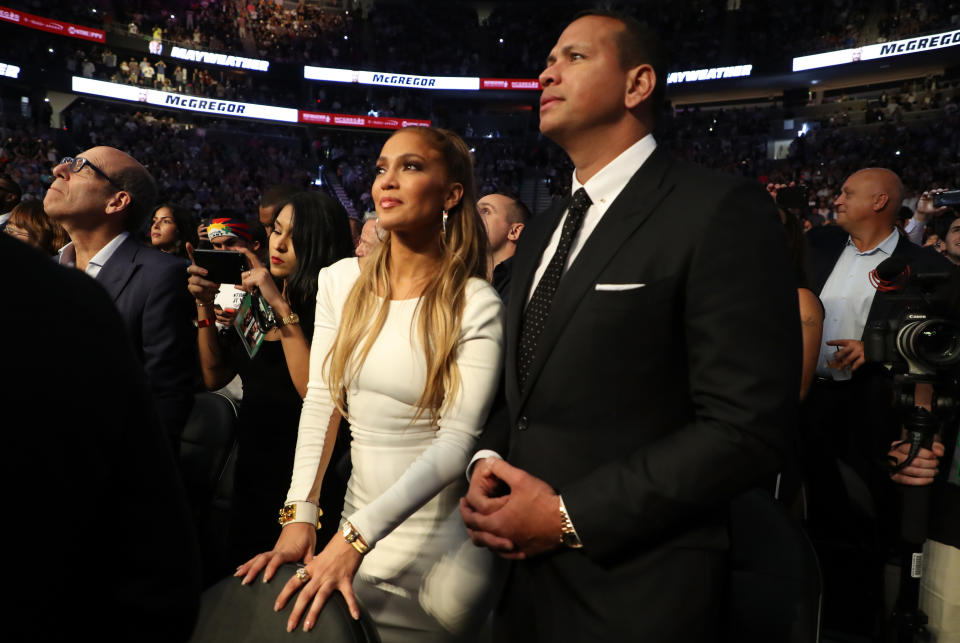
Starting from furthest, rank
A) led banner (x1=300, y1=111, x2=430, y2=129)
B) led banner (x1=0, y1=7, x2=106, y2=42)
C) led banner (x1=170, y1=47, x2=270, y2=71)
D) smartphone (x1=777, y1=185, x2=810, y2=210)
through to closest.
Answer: led banner (x1=300, y1=111, x2=430, y2=129)
led banner (x1=170, y1=47, x2=270, y2=71)
led banner (x1=0, y1=7, x2=106, y2=42)
smartphone (x1=777, y1=185, x2=810, y2=210)

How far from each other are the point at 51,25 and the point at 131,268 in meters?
26.8

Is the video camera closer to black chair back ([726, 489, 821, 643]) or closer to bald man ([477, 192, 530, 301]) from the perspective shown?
black chair back ([726, 489, 821, 643])

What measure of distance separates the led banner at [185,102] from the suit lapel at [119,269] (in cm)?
2603

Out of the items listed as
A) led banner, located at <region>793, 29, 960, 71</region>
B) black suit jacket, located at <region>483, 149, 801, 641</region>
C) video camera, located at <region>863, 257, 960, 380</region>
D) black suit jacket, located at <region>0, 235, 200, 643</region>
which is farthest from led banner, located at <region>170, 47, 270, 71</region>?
black suit jacket, located at <region>0, 235, 200, 643</region>

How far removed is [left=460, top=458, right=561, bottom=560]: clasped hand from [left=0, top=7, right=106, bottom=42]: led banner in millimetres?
27731

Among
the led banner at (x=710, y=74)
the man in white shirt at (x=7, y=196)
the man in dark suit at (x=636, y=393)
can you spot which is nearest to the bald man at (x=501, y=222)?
the man in dark suit at (x=636, y=393)

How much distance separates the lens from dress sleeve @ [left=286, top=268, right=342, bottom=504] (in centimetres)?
167

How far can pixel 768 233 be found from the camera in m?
1.12

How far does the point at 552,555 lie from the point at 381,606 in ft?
1.87

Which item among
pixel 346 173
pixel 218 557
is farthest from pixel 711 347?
pixel 346 173

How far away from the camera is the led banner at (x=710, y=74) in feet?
85.2

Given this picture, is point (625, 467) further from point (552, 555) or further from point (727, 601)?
point (727, 601)

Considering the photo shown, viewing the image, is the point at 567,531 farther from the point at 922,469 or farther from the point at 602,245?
the point at 922,469

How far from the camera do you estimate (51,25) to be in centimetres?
2331
